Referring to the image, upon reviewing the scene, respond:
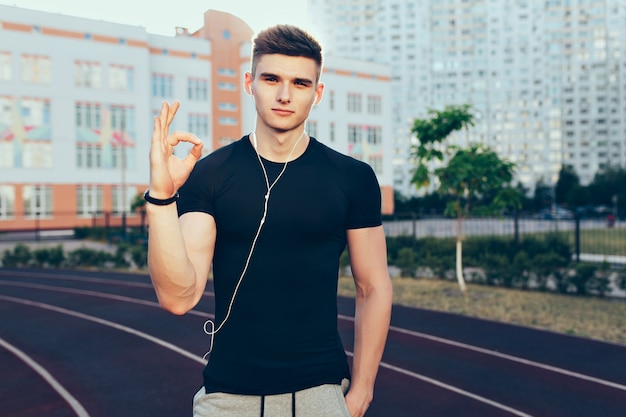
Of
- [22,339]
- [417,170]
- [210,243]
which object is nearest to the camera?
[210,243]

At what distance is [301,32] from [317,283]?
0.89 meters

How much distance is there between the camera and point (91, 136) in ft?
131

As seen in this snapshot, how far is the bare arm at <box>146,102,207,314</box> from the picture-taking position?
1.55 m

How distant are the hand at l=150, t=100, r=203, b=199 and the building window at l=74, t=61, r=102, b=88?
41.9m

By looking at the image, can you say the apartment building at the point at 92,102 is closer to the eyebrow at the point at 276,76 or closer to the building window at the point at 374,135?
the building window at the point at 374,135

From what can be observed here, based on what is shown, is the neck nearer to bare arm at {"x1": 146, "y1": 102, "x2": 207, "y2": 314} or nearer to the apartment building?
bare arm at {"x1": 146, "y1": 102, "x2": 207, "y2": 314}

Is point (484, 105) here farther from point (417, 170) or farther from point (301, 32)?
point (301, 32)

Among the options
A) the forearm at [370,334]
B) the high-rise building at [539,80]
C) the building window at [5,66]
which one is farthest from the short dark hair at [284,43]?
the high-rise building at [539,80]

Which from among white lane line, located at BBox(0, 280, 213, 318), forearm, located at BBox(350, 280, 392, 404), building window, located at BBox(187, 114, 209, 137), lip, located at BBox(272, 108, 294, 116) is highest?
building window, located at BBox(187, 114, 209, 137)

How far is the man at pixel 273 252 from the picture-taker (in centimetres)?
179

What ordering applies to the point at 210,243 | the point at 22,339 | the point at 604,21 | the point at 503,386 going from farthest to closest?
the point at 604,21
the point at 22,339
the point at 503,386
the point at 210,243

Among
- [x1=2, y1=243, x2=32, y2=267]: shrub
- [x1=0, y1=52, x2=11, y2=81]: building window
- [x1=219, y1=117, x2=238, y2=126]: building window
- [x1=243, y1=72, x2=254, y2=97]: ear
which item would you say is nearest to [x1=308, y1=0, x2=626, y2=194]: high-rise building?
[x1=219, y1=117, x2=238, y2=126]: building window

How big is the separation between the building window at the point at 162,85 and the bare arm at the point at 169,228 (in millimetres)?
45145

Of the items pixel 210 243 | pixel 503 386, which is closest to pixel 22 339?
pixel 503 386
